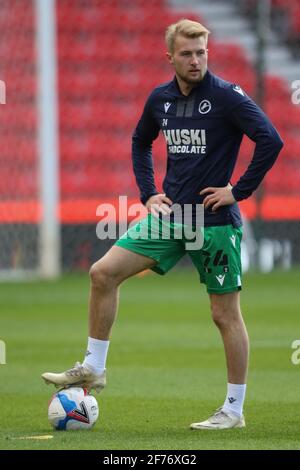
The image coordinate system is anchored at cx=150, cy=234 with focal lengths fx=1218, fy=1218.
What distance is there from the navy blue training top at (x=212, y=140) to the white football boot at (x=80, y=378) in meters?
0.93

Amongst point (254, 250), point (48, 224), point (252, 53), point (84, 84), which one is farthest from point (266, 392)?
point (252, 53)

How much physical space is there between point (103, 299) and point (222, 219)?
0.70 metres

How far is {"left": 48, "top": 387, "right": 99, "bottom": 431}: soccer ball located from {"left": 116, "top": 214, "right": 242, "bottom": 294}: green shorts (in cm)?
75

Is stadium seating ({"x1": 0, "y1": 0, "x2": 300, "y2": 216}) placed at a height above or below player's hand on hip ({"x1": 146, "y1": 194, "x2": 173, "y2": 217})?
above

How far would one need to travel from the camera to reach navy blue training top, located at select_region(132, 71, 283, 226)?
5.85m


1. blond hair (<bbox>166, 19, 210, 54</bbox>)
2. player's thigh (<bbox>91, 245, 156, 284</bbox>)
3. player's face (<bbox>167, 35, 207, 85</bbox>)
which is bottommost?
player's thigh (<bbox>91, 245, 156, 284</bbox>)

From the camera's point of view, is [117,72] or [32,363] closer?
[32,363]

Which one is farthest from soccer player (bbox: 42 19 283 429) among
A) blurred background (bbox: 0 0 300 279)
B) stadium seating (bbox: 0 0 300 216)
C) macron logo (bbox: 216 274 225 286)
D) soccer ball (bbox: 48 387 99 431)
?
stadium seating (bbox: 0 0 300 216)

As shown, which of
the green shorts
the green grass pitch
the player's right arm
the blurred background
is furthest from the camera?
the blurred background

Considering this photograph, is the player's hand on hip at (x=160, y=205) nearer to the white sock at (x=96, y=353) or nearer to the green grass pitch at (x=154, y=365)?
the white sock at (x=96, y=353)

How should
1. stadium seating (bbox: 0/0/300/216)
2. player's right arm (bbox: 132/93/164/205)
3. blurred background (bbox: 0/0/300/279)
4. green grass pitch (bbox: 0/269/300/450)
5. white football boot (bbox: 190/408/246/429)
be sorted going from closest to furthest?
green grass pitch (bbox: 0/269/300/450)
white football boot (bbox: 190/408/246/429)
player's right arm (bbox: 132/93/164/205)
blurred background (bbox: 0/0/300/279)
stadium seating (bbox: 0/0/300/216)

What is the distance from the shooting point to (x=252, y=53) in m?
21.0

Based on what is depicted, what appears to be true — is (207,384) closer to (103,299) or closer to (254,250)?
(103,299)

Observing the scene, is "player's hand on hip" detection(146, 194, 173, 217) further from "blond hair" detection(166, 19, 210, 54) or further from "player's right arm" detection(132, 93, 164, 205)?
"blond hair" detection(166, 19, 210, 54)
